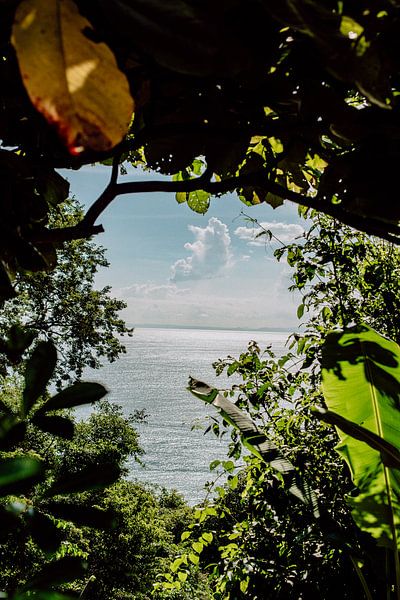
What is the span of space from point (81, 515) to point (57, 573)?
63 mm

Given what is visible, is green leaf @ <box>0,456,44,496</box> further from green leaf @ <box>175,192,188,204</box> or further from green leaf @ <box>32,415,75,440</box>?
green leaf @ <box>175,192,188,204</box>

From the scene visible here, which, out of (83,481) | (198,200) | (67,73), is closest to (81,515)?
(83,481)

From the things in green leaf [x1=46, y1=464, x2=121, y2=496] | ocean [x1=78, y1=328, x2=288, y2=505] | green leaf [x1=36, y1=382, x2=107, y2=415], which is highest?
green leaf [x1=36, y1=382, x2=107, y2=415]

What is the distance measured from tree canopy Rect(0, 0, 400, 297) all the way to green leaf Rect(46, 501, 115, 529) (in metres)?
0.35

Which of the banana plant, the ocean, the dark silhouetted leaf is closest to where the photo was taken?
the dark silhouetted leaf

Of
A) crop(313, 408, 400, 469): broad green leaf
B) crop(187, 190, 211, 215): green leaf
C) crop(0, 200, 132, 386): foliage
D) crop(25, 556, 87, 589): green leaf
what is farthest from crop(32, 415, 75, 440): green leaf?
crop(0, 200, 132, 386): foliage

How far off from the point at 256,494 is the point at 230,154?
8.83 feet

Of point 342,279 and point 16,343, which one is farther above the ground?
point 16,343

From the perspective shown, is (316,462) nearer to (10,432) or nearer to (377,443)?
(377,443)

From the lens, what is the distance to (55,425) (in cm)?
52

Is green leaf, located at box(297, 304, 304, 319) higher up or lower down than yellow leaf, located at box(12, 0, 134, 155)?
lower down

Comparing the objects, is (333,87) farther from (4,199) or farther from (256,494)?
(256,494)

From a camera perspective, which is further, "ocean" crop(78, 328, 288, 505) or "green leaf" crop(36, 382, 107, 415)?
"ocean" crop(78, 328, 288, 505)

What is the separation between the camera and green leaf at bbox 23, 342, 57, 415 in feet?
1.68
